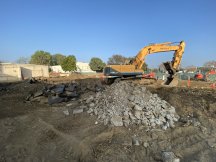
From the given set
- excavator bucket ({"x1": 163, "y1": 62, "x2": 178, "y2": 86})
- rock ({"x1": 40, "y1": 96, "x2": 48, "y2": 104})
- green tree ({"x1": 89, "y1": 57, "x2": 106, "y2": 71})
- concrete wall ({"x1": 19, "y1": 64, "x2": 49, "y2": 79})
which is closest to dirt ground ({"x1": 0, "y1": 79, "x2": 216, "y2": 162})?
rock ({"x1": 40, "y1": 96, "x2": 48, "y2": 104})

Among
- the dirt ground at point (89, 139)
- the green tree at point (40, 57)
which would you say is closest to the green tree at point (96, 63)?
the green tree at point (40, 57)

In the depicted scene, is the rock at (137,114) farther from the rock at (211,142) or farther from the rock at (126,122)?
the rock at (211,142)

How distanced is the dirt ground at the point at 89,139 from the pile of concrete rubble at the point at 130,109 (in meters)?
0.28

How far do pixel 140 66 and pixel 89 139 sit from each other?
8.83 m

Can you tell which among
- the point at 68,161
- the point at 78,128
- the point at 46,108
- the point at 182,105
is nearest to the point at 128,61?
the point at 182,105

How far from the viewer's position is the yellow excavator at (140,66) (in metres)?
12.6

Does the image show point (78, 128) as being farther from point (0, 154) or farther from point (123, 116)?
point (0, 154)

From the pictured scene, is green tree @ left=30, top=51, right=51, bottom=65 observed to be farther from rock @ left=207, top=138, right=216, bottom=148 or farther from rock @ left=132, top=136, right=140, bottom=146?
rock @ left=207, top=138, right=216, bottom=148

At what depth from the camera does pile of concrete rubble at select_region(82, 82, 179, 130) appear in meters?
6.20

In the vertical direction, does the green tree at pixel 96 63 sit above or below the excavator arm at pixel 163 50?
below

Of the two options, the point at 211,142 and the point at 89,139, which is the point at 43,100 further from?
the point at 211,142

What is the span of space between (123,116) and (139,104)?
3.09 feet

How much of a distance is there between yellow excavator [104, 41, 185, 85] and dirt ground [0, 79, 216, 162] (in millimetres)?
6135

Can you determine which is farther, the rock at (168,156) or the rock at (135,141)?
the rock at (135,141)
